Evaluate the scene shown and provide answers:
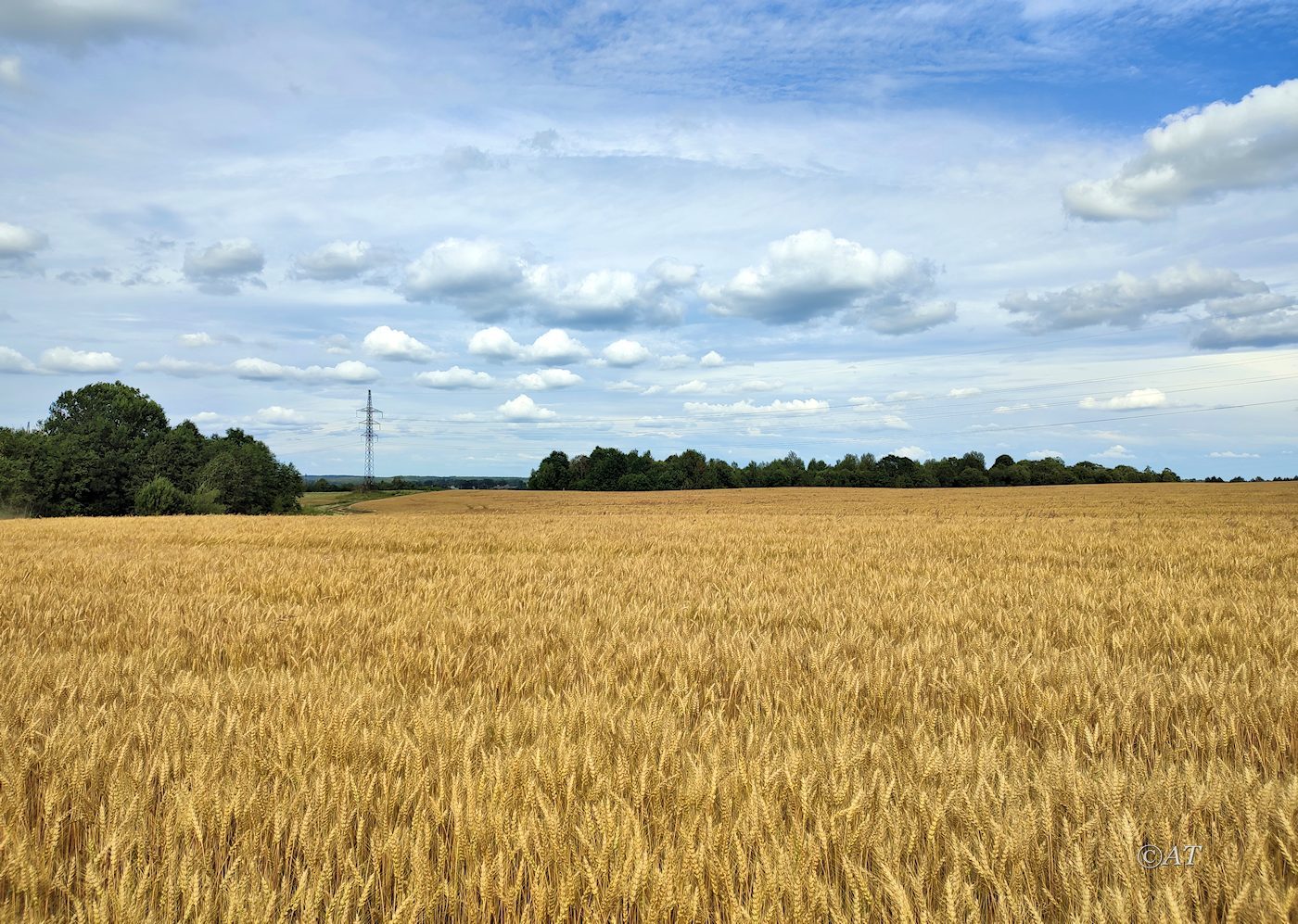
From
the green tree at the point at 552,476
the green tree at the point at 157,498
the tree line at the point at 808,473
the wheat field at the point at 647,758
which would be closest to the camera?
the wheat field at the point at 647,758

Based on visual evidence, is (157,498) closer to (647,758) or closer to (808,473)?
(647,758)

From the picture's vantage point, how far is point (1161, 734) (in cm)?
319

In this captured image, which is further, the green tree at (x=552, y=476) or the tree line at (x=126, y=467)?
the green tree at (x=552, y=476)

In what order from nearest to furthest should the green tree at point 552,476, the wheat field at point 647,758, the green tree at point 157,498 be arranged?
the wheat field at point 647,758 < the green tree at point 157,498 < the green tree at point 552,476

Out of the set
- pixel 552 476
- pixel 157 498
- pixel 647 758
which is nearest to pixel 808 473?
pixel 552 476

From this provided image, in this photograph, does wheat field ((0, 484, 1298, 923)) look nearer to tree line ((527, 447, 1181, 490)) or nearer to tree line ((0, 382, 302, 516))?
tree line ((0, 382, 302, 516))

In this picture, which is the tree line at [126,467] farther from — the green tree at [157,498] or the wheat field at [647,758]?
the wheat field at [647,758]

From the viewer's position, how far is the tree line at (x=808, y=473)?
93.5m

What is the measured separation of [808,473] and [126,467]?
8005 cm

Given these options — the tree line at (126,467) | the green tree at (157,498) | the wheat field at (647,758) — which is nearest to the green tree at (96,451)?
the tree line at (126,467)

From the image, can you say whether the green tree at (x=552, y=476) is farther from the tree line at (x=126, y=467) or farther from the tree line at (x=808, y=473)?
the tree line at (x=126, y=467)

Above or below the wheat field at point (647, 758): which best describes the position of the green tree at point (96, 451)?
above

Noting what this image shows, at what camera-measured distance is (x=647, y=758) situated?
96.0 inches

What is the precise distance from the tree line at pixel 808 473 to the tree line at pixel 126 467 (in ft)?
148
